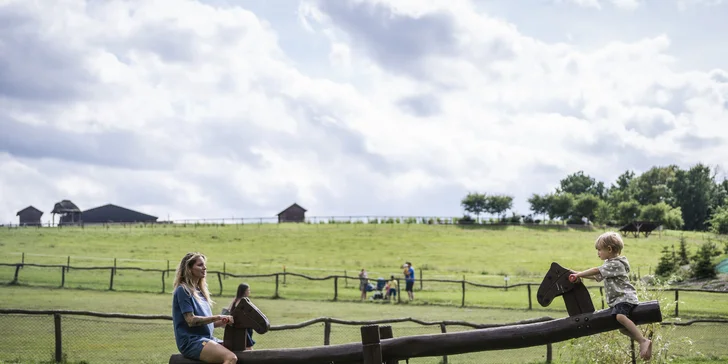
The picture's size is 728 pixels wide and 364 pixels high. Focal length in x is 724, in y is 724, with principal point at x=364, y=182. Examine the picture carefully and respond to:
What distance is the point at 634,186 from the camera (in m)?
134

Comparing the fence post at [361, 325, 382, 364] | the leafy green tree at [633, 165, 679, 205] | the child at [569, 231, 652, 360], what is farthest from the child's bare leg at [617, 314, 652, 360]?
the leafy green tree at [633, 165, 679, 205]

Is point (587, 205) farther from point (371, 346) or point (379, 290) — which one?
point (371, 346)

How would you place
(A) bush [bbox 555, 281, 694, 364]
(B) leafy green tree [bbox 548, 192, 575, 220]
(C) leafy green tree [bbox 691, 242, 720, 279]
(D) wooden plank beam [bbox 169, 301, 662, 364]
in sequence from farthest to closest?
(B) leafy green tree [bbox 548, 192, 575, 220] → (C) leafy green tree [bbox 691, 242, 720, 279] → (A) bush [bbox 555, 281, 694, 364] → (D) wooden plank beam [bbox 169, 301, 662, 364]

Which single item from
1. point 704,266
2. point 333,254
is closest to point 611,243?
point 704,266

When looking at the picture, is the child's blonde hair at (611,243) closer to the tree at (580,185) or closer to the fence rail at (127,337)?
the fence rail at (127,337)

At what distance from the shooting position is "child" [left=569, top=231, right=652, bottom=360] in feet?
22.6

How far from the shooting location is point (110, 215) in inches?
4281

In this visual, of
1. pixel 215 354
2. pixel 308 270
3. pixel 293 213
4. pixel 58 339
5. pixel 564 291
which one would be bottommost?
pixel 308 270

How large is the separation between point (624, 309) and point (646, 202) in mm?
132982

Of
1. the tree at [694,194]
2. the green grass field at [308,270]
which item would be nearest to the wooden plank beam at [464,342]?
the green grass field at [308,270]

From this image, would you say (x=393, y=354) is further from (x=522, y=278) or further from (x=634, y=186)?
(x=634, y=186)

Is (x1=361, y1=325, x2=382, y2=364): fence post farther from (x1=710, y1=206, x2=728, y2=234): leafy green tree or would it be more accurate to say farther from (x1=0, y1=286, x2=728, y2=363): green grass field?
(x1=710, y1=206, x2=728, y2=234): leafy green tree

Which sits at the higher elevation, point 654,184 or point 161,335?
point 654,184

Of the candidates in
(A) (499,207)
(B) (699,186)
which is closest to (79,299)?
(A) (499,207)
